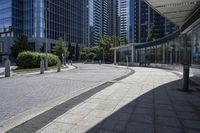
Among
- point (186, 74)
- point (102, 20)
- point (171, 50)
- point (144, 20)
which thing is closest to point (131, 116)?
point (186, 74)

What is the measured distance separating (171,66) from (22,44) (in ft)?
157

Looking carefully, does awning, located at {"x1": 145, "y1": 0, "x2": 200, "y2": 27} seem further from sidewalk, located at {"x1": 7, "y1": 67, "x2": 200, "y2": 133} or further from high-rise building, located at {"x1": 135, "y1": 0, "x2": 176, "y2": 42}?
high-rise building, located at {"x1": 135, "y1": 0, "x2": 176, "y2": 42}

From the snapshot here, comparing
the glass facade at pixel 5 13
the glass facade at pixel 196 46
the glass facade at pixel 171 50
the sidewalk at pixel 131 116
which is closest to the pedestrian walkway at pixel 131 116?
the sidewalk at pixel 131 116

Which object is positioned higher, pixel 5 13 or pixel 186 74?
pixel 5 13

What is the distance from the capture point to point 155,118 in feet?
19.8

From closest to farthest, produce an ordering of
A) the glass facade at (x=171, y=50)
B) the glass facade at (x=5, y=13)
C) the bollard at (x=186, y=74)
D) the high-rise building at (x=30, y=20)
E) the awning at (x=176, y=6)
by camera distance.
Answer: the bollard at (x=186, y=74), the awning at (x=176, y=6), the glass facade at (x=171, y=50), the high-rise building at (x=30, y=20), the glass facade at (x=5, y=13)

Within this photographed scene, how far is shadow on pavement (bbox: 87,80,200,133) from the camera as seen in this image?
16.9 feet

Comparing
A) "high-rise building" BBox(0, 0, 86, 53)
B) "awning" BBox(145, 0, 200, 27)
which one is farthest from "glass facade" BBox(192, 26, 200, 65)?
"high-rise building" BBox(0, 0, 86, 53)

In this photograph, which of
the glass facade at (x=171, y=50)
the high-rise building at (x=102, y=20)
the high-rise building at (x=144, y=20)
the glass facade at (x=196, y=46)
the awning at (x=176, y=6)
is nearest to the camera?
the awning at (x=176, y=6)

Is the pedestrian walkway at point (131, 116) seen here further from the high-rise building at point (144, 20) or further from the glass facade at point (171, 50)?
the high-rise building at point (144, 20)

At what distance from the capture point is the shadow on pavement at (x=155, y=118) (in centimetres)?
516

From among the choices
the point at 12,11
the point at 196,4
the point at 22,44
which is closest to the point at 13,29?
the point at 12,11

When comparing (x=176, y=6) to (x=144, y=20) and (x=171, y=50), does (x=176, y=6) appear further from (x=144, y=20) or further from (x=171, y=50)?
(x=144, y=20)

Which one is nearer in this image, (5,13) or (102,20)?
(5,13)
